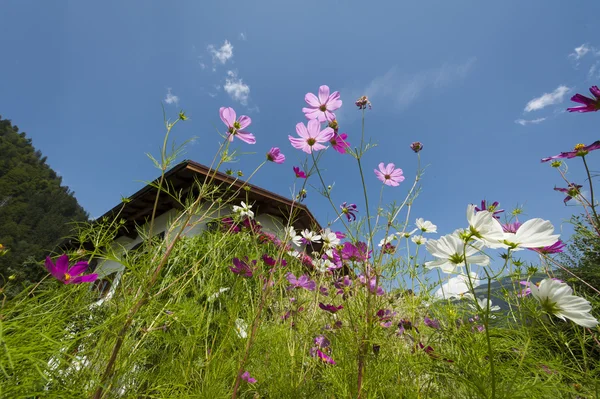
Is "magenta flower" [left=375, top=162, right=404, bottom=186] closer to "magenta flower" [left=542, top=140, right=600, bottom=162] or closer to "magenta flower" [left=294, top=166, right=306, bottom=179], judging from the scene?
"magenta flower" [left=294, top=166, right=306, bottom=179]

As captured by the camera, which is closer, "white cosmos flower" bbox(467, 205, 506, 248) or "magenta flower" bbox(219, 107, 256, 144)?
"white cosmos flower" bbox(467, 205, 506, 248)

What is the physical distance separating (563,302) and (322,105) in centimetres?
83

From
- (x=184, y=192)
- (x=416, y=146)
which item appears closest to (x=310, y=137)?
(x=416, y=146)

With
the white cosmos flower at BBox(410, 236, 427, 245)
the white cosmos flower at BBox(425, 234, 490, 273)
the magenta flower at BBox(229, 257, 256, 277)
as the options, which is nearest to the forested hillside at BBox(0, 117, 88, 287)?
the magenta flower at BBox(229, 257, 256, 277)

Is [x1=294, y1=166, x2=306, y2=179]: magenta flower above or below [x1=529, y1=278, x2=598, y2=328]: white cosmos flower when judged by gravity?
above

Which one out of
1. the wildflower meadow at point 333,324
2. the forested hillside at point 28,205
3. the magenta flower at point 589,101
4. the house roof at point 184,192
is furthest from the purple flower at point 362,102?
the forested hillside at point 28,205

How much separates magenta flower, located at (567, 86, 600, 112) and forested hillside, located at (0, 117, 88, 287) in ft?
104

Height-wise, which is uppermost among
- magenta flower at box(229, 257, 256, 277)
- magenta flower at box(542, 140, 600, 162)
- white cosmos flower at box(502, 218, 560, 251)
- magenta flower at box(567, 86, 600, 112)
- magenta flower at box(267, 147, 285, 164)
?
magenta flower at box(567, 86, 600, 112)

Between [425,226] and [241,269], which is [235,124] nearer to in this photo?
[241,269]

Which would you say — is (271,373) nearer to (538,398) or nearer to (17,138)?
(538,398)

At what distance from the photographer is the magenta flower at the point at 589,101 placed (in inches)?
30.7

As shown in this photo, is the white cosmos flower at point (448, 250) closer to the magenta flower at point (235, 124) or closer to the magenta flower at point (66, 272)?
the magenta flower at point (235, 124)

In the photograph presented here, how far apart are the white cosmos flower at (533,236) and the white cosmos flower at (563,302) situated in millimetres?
70

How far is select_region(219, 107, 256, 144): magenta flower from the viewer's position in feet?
2.94
